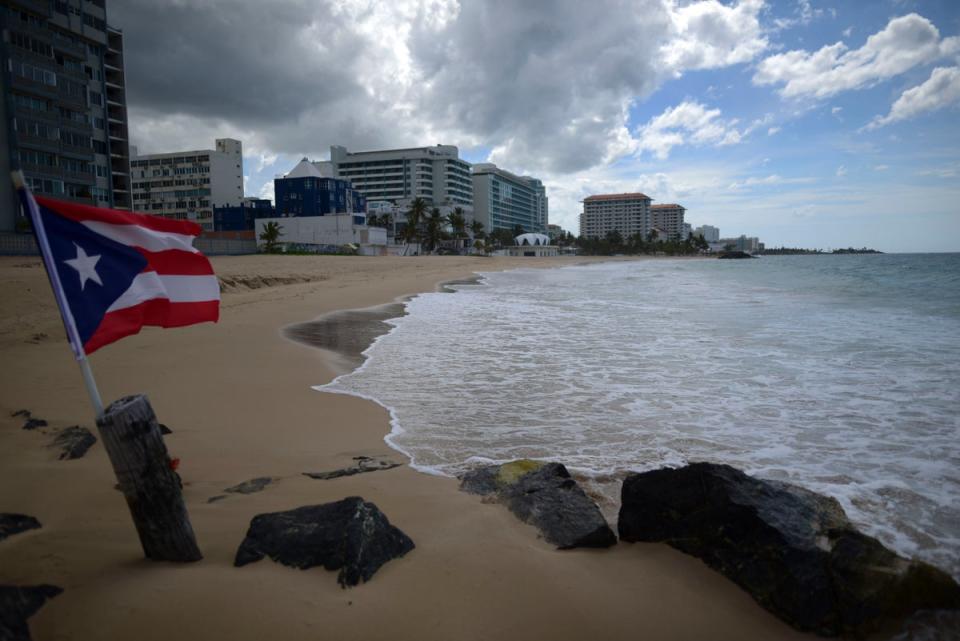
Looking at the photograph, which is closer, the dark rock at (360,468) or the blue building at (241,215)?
the dark rock at (360,468)

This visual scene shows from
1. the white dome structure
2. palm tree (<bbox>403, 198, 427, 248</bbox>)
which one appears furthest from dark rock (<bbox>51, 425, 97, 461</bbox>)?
the white dome structure

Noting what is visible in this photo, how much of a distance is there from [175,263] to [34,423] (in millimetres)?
3303

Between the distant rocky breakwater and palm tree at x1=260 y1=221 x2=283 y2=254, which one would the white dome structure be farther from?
the distant rocky breakwater

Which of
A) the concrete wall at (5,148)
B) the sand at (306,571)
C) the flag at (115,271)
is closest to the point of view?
the sand at (306,571)

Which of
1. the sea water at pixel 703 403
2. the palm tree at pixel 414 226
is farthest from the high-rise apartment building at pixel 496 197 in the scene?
the sea water at pixel 703 403

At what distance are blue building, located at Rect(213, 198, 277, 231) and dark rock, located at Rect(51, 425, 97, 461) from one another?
86.3 metres

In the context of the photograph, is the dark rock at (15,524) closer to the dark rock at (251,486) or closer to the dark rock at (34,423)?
the dark rock at (251,486)

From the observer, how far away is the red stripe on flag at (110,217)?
2949 millimetres

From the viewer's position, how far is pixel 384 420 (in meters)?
6.40

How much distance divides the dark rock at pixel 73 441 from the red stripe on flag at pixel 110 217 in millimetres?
2408

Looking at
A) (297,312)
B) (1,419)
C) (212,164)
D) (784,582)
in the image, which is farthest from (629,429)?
(212,164)

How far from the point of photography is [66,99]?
161 feet

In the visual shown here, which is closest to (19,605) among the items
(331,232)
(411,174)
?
(331,232)

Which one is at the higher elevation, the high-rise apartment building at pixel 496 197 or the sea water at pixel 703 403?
the high-rise apartment building at pixel 496 197
